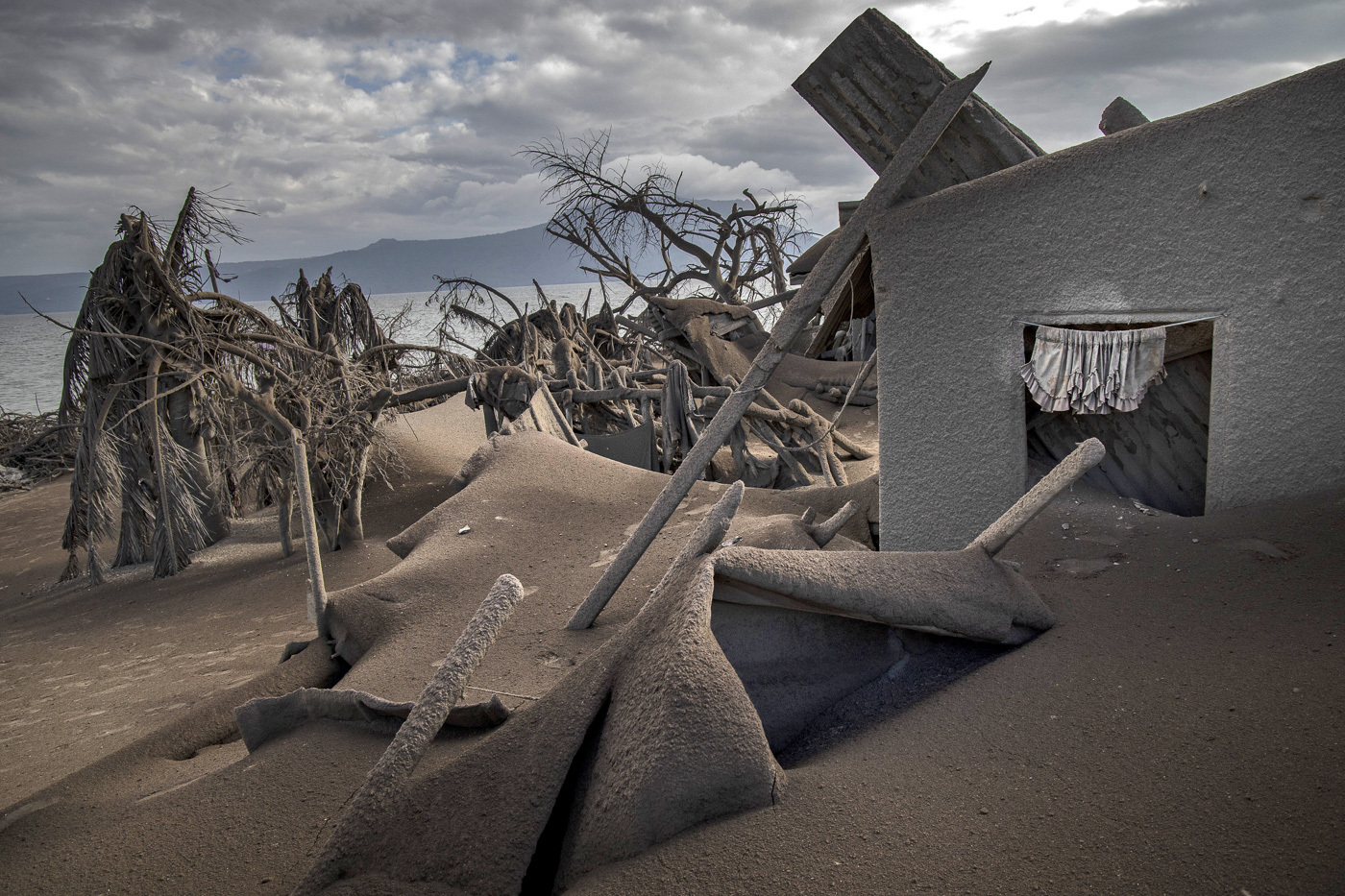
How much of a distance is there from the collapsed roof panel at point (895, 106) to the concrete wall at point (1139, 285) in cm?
23

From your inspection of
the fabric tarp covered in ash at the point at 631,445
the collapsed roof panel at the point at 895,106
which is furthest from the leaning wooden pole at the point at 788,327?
the fabric tarp covered in ash at the point at 631,445

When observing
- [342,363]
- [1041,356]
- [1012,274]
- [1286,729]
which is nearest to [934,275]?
[1012,274]

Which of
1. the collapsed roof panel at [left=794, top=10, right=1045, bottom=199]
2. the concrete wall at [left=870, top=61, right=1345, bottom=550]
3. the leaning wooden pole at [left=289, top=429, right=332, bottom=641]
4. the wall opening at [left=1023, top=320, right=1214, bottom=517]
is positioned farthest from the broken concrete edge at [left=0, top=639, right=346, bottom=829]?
the wall opening at [left=1023, top=320, right=1214, bottom=517]

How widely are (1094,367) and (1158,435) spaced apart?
103 centimetres

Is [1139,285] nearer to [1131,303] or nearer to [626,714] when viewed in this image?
[1131,303]

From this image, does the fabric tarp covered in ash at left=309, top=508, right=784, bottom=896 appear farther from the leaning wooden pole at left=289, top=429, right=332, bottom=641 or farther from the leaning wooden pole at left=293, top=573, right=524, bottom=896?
the leaning wooden pole at left=289, top=429, right=332, bottom=641

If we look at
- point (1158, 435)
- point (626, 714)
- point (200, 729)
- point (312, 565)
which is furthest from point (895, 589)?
point (200, 729)

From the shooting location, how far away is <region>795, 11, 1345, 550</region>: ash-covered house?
340cm

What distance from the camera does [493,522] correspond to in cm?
561

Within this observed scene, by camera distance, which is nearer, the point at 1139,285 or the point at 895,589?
the point at 895,589

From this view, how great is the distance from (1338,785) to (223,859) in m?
3.08

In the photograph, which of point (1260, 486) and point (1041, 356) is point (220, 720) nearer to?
point (1041, 356)

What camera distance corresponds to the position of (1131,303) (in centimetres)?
379

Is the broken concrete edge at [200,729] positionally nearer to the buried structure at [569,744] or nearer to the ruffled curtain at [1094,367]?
the buried structure at [569,744]
